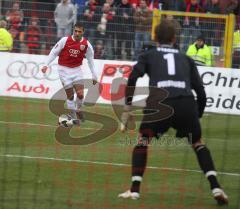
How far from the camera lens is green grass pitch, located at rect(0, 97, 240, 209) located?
903 centimetres

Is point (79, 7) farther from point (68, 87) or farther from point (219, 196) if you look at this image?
point (219, 196)

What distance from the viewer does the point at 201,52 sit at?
2122cm

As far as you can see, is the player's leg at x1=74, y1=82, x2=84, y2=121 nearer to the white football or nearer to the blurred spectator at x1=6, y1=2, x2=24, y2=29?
Result: the white football

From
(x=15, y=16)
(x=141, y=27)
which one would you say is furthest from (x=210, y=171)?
(x=15, y=16)

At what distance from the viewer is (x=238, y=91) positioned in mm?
19953

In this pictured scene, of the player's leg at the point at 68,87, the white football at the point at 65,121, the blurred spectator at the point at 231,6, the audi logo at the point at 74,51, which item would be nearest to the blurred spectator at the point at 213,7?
the blurred spectator at the point at 231,6

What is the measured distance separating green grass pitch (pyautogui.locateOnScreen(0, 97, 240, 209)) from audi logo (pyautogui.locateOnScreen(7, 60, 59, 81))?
14.6ft

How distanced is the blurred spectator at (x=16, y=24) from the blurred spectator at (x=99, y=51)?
2.16 meters

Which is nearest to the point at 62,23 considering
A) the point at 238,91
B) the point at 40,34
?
the point at 40,34

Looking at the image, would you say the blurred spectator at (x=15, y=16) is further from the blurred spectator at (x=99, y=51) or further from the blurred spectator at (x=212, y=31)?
the blurred spectator at (x=212, y=31)

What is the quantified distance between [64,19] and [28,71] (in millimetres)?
2097

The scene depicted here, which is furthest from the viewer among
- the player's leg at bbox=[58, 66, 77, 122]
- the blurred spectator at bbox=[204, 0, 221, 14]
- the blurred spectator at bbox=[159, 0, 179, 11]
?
the blurred spectator at bbox=[159, 0, 179, 11]

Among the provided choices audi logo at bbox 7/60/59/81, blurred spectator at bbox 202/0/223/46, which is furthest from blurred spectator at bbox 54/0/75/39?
blurred spectator at bbox 202/0/223/46

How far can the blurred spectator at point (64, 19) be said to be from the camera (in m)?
22.3
